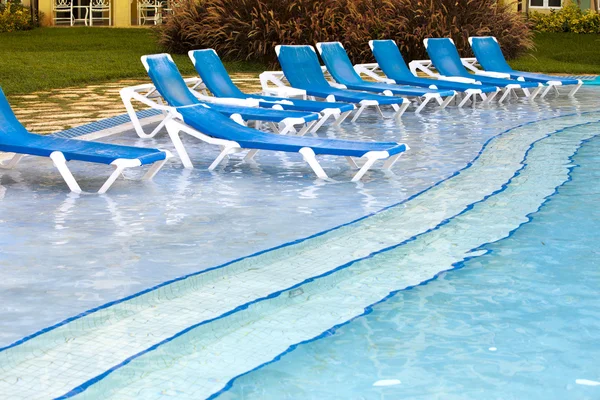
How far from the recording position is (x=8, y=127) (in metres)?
7.18

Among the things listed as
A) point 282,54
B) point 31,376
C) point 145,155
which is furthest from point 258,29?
point 31,376

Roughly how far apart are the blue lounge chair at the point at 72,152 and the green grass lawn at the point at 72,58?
19.6 ft

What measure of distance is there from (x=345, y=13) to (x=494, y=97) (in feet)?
18.8

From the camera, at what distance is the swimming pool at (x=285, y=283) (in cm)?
365

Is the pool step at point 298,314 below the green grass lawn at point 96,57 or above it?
below

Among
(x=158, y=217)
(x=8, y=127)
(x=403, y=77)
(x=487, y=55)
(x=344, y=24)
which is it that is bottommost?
(x=158, y=217)

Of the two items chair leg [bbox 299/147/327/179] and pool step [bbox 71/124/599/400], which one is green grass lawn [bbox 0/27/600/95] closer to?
chair leg [bbox 299/147/327/179]

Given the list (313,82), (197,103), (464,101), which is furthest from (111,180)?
(464,101)

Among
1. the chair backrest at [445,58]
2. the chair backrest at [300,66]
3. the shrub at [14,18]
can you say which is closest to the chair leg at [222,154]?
the chair backrest at [300,66]

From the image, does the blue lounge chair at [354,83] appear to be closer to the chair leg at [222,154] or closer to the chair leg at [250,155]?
the chair leg at [250,155]

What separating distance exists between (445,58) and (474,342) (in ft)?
32.8

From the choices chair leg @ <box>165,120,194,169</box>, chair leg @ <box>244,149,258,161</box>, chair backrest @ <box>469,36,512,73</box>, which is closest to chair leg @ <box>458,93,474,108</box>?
chair backrest @ <box>469,36,512,73</box>

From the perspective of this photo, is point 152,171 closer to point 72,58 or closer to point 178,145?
point 178,145

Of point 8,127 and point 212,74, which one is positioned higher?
point 212,74
